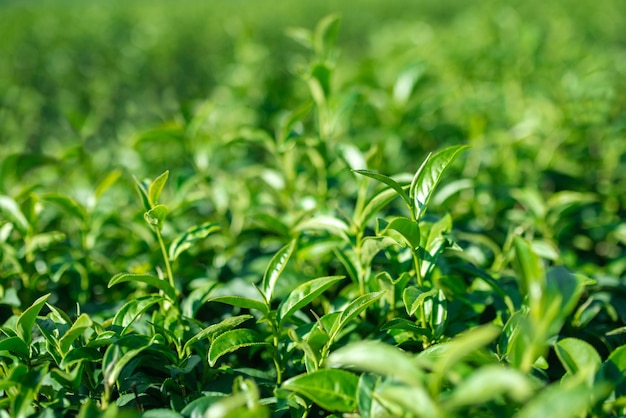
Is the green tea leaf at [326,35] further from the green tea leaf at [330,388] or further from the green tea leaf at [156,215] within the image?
the green tea leaf at [330,388]

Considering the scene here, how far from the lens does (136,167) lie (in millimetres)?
2656

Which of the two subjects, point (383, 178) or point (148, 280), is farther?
point (148, 280)

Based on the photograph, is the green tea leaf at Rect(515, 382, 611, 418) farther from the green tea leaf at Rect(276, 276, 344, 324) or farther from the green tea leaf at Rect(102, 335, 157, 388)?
the green tea leaf at Rect(102, 335, 157, 388)

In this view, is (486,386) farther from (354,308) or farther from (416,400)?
(354,308)

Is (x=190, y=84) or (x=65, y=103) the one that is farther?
(x=190, y=84)

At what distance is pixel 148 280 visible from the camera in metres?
1.37

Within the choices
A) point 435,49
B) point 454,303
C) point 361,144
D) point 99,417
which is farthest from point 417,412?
point 435,49

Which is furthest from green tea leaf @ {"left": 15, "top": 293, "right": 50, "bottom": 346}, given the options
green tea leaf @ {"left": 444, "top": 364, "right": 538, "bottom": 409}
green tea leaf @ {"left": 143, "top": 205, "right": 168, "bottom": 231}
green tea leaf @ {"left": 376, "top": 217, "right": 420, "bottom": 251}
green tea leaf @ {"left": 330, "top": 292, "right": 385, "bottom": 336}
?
green tea leaf @ {"left": 444, "top": 364, "right": 538, "bottom": 409}

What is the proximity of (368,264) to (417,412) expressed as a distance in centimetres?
66

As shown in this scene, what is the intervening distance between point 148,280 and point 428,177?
708mm

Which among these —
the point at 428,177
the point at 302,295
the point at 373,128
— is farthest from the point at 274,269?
the point at 373,128

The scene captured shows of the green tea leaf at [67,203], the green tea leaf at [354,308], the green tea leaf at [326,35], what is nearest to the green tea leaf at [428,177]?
the green tea leaf at [354,308]

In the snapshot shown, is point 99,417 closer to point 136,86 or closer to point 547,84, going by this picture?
point 547,84

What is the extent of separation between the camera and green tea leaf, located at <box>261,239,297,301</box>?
1.40m
